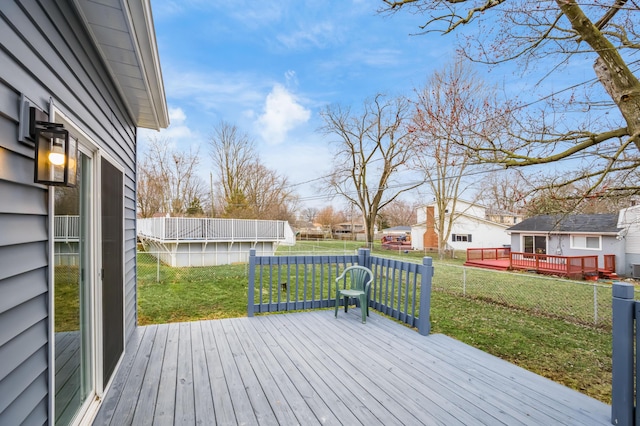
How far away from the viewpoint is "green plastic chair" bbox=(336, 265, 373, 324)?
396 cm

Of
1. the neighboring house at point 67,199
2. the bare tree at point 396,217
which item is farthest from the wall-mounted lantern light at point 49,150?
the bare tree at point 396,217

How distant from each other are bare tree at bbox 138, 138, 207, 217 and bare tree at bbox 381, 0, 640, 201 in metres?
14.9

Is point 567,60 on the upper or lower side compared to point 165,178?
lower

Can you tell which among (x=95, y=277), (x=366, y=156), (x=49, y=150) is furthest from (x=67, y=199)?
(x=366, y=156)

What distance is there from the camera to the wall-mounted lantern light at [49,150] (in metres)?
1.23

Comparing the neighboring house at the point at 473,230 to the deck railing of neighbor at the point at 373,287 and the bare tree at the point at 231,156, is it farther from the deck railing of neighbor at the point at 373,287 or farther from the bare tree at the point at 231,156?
the deck railing of neighbor at the point at 373,287

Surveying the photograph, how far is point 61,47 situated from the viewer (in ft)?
5.03

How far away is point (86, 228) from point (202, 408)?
54.5 inches

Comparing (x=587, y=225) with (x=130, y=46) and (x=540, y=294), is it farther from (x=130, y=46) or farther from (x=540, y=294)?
(x=130, y=46)

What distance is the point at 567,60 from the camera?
12.4 ft

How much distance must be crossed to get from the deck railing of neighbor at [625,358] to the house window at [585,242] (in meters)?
16.2

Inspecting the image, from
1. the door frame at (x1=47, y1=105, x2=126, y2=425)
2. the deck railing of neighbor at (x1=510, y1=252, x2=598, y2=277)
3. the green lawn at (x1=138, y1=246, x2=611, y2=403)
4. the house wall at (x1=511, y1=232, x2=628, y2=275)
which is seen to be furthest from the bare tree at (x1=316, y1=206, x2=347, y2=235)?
the door frame at (x1=47, y1=105, x2=126, y2=425)

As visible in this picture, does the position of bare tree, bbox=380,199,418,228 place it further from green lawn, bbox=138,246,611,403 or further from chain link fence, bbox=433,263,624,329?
green lawn, bbox=138,246,611,403

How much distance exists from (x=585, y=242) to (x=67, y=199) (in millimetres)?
18841
